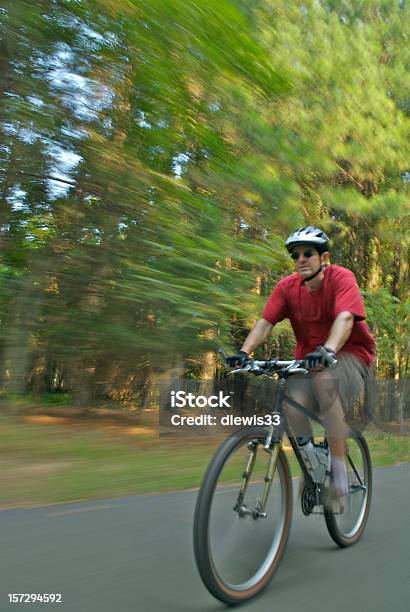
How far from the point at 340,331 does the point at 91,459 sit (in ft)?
17.1

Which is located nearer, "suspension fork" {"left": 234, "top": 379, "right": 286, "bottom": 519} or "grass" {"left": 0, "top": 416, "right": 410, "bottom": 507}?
"suspension fork" {"left": 234, "top": 379, "right": 286, "bottom": 519}

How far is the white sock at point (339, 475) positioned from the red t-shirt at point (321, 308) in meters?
0.69

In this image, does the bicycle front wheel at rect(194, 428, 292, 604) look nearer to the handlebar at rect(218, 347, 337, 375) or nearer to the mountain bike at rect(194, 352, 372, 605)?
the mountain bike at rect(194, 352, 372, 605)

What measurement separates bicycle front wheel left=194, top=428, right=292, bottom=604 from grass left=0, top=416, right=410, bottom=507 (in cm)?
35

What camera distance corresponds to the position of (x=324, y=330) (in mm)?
4262

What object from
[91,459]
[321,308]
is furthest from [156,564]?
[91,459]

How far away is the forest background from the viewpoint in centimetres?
743

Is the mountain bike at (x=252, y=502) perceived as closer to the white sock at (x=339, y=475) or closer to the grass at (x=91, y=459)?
the white sock at (x=339, y=475)

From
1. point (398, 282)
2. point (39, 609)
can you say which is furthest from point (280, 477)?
point (398, 282)

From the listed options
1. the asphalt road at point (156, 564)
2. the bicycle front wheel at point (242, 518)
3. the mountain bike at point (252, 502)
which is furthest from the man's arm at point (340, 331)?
the asphalt road at point (156, 564)

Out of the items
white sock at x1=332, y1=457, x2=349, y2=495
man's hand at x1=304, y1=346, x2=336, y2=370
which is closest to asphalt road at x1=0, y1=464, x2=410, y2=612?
white sock at x1=332, y1=457, x2=349, y2=495

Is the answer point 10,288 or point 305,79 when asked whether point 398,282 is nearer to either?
point 305,79

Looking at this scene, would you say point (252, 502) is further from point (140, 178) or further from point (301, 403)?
point (140, 178)

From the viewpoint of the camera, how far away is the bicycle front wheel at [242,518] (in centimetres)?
323
